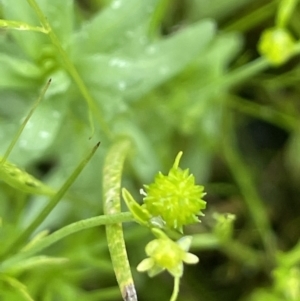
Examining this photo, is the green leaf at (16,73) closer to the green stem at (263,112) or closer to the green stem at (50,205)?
the green stem at (50,205)

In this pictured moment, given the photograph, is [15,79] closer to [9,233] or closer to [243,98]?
[9,233]

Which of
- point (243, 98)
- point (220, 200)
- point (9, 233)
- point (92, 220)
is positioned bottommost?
point (92, 220)

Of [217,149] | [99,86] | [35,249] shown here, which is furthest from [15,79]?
[217,149]

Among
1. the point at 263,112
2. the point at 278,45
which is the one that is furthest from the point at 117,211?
the point at 263,112

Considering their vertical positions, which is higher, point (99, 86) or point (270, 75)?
point (270, 75)

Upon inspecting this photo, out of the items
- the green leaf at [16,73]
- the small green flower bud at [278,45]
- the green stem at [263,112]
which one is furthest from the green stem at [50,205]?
the green stem at [263,112]

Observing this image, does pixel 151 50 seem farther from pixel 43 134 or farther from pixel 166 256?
pixel 166 256
